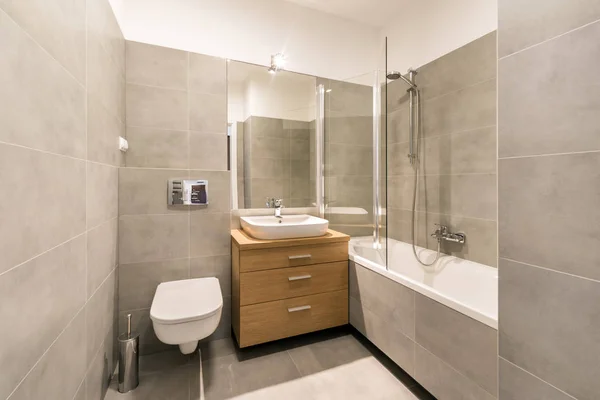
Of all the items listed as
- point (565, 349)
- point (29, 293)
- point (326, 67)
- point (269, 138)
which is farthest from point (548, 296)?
point (326, 67)

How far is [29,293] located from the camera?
2.45ft

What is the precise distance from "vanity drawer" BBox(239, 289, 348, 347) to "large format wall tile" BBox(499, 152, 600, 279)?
4.38 feet

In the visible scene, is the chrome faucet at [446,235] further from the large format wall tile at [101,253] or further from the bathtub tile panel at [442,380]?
the large format wall tile at [101,253]

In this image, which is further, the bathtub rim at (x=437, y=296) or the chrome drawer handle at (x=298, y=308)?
the chrome drawer handle at (x=298, y=308)

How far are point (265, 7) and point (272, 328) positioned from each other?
2.66 meters

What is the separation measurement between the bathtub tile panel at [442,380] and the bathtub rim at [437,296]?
294 millimetres

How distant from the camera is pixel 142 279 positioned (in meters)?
1.85

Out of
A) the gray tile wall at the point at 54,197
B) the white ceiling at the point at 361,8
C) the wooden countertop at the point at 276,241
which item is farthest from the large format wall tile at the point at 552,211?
the white ceiling at the point at 361,8

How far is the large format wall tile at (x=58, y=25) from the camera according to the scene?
2.36 feet

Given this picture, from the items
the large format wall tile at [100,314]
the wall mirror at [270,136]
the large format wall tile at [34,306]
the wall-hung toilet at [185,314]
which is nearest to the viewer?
the large format wall tile at [34,306]

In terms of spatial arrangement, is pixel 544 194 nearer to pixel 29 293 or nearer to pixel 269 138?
pixel 29 293

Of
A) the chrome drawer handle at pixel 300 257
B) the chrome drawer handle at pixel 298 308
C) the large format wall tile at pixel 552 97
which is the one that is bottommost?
the chrome drawer handle at pixel 298 308

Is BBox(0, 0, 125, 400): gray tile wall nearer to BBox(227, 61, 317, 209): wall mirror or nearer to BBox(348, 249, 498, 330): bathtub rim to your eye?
BBox(227, 61, 317, 209): wall mirror

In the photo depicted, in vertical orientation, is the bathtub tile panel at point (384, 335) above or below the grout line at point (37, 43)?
below
